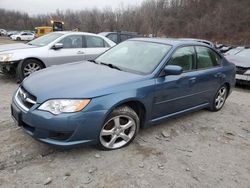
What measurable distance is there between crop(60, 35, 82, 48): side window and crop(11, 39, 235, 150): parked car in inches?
115

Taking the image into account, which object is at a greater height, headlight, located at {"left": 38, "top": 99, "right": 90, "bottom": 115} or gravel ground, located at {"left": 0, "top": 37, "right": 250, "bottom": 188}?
headlight, located at {"left": 38, "top": 99, "right": 90, "bottom": 115}

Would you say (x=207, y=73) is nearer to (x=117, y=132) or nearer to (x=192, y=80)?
(x=192, y=80)

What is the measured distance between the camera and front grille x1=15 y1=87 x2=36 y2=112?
317 centimetres

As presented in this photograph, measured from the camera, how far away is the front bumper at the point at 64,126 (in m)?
2.93

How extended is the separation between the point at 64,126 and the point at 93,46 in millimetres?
5159

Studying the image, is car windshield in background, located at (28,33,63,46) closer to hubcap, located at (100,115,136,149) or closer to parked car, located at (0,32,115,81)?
parked car, located at (0,32,115,81)

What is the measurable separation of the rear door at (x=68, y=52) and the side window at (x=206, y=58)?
12.3ft

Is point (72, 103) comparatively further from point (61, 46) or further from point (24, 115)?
point (61, 46)

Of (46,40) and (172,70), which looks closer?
(172,70)

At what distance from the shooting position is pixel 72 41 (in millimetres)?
7340

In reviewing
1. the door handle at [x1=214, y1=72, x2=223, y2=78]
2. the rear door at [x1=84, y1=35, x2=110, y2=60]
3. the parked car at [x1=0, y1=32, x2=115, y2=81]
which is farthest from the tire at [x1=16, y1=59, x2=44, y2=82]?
the door handle at [x1=214, y1=72, x2=223, y2=78]

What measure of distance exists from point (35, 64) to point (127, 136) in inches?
163

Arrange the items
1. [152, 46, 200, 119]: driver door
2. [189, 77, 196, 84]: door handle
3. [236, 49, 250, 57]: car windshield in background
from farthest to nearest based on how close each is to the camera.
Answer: [236, 49, 250, 57]: car windshield in background → [189, 77, 196, 84]: door handle → [152, 46, 200, 119]: driver door

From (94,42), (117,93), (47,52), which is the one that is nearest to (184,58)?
(117,93)
